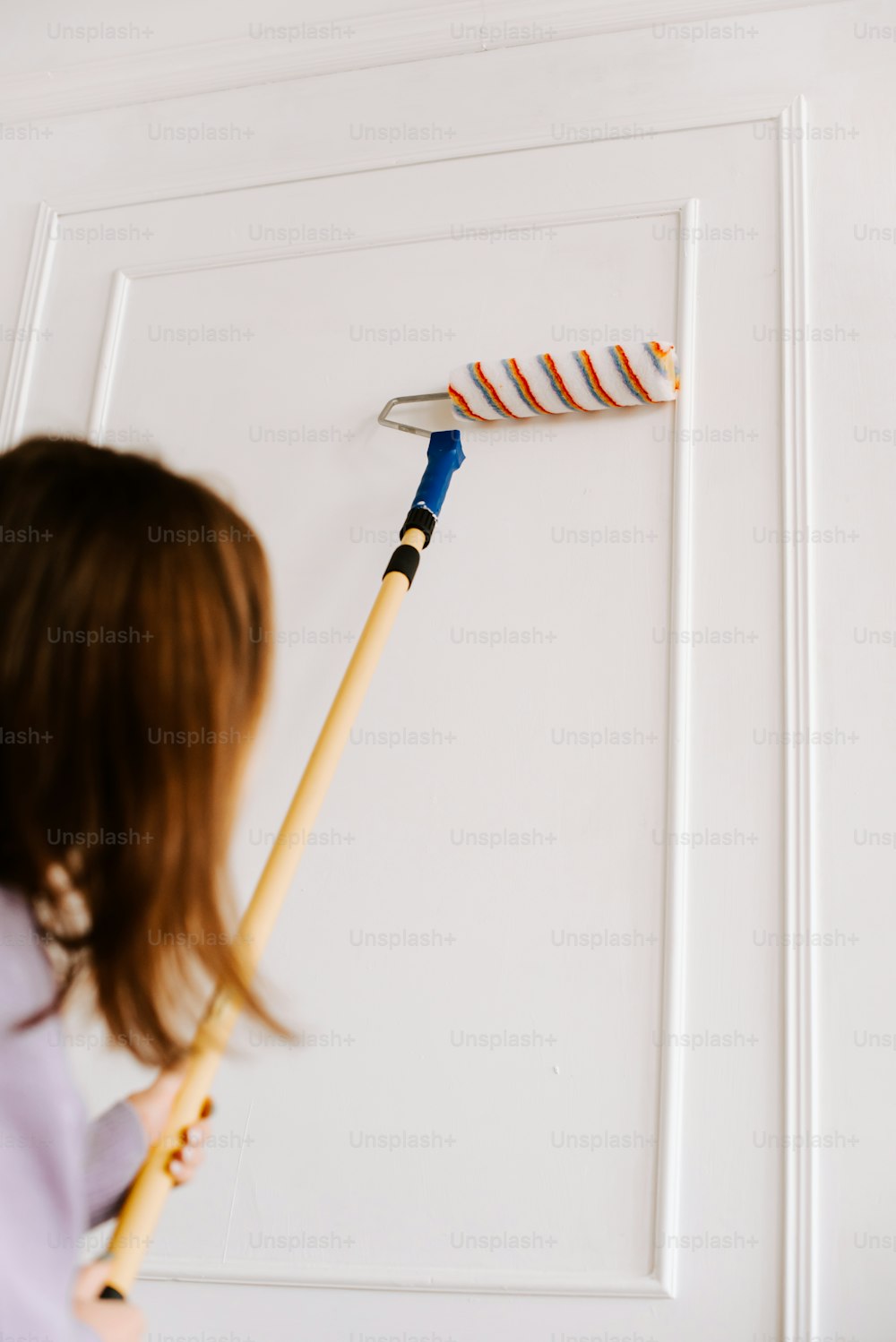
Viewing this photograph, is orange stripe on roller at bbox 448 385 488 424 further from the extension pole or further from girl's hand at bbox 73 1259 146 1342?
girl's hand at bbox 73 1259 146 1342

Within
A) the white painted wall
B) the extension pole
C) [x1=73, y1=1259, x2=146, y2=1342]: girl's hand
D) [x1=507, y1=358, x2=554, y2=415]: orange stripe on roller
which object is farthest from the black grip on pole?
[x1=73, y1=1259, x2=146, y2=1342]: girl's hand

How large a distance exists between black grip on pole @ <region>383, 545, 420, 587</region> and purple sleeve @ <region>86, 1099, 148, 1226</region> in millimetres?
604

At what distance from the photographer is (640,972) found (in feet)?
4.21

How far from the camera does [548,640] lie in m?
1.42

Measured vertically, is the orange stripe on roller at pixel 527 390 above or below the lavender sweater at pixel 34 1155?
above

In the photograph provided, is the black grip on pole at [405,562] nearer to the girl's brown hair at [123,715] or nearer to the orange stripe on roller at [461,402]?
the orange stripe on roller at [461,402]

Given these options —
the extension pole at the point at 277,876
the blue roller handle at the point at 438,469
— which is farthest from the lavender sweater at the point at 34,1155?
the blue roller handle at the point at 438,469

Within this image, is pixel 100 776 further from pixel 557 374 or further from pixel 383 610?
pixel 557 374

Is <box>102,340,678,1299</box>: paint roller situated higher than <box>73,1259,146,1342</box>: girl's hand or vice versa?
<box>102,340,678,1299</box>: paint roller

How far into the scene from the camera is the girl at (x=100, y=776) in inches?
25.6

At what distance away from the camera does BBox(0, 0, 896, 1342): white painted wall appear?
1225mm

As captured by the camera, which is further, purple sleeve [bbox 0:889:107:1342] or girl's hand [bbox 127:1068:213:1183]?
girl's hand [bbox 127:1068:213:1183]

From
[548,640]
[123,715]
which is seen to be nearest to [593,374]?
[548,640]

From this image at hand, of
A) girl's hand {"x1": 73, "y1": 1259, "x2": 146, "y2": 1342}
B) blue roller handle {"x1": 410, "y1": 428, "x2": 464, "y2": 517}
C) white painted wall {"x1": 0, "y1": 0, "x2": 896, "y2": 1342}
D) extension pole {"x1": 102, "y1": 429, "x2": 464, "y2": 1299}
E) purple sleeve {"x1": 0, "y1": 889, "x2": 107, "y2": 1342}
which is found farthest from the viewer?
blue roller handle {"x1": 410, "y1": 428, "x2": 464, "y2": 517}
